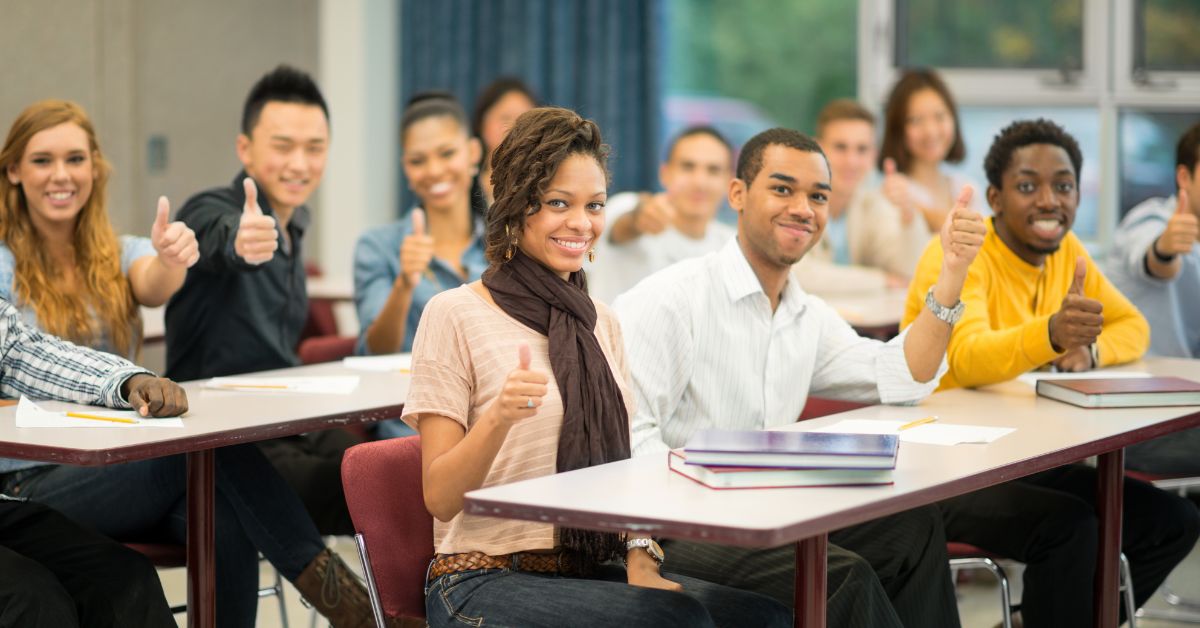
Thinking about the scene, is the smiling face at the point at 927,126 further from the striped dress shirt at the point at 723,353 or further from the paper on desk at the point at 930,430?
the paper on desk at the point at 930,430

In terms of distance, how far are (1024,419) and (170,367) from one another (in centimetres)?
204

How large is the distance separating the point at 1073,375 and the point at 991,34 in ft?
11.0

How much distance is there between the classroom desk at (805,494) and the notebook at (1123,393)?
0.08m

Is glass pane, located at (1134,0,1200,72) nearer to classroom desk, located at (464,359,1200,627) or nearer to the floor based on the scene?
the floor

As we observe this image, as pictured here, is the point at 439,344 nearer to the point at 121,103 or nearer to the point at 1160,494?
the point at 1160,494

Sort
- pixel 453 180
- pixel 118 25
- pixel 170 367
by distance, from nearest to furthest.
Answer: pixel 170 367, pixel 453 180, pixel 118 25

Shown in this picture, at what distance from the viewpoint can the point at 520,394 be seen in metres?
1.86

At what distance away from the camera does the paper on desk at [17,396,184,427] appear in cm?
244

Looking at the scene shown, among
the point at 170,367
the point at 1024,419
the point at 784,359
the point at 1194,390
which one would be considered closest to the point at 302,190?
the point at 170,367

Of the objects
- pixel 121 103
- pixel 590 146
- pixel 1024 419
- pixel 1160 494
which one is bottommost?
pixel 1160 494

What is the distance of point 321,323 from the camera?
5367 millimetres

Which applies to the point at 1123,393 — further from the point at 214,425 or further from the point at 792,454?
the point at 214,425

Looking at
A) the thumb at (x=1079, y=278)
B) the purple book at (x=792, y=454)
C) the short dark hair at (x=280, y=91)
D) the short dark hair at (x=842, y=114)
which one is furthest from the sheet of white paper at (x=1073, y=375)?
the short dark hair at (x=842, y=114)

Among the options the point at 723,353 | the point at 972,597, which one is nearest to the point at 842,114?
the point at 972,597
